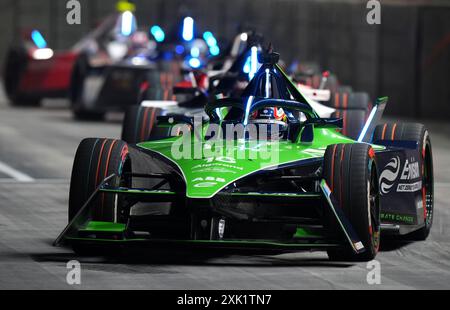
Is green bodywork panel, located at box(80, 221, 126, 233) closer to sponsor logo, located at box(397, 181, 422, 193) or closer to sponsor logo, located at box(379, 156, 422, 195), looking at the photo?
sponsor logo, located at box(379, 156, 422, 195)

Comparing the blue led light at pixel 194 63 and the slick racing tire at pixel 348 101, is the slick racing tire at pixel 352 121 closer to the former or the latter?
the slick racing tire at pixel 348 101

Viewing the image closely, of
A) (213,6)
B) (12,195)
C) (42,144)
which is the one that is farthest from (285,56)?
(12,195)

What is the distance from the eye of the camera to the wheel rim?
34.1 ft

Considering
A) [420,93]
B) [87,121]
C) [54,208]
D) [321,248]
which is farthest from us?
[420,93]

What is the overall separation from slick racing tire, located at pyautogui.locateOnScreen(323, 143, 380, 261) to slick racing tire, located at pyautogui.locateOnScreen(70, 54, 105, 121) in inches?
602

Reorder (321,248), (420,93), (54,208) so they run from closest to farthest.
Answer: (321,248), (54,208), (420,93)

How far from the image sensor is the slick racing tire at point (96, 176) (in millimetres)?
10414

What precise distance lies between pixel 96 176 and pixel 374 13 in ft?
55.7

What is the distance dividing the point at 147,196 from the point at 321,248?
123 centimetres

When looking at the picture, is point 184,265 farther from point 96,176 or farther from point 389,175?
point 389,175

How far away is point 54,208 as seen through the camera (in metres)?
13.6

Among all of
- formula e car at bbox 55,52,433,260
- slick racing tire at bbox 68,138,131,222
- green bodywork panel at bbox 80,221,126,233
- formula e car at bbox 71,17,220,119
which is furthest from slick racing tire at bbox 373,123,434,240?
formula e car at bbox 71,17,220,119

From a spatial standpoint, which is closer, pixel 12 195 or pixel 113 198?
pixel 113 198
